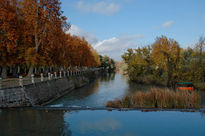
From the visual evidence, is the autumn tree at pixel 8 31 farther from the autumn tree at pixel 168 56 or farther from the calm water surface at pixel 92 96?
the autumn tree at pixel 168 56

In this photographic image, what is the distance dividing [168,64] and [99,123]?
99.3ft

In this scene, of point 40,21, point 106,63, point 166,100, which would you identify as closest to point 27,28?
point 40,21

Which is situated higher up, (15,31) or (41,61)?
(15,31)

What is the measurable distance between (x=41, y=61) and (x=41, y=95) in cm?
836

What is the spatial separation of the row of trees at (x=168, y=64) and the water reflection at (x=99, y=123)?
22598mm

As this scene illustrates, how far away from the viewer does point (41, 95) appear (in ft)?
65.1

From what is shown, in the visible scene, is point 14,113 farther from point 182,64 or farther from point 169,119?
point 182,64

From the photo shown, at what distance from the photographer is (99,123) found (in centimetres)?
1276

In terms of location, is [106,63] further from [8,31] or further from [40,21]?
[8,31]

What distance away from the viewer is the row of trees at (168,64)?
3475cm

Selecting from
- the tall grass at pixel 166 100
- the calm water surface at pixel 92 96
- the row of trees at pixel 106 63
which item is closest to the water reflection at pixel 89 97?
the calm water surface at pixel 92 96

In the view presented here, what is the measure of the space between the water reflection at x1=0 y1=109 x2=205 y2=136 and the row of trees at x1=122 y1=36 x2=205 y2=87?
22.6 m

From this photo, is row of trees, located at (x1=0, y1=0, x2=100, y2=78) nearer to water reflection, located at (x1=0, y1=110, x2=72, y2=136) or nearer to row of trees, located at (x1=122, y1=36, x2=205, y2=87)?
water reflection, located at (x1=0, y1=110, x2=72, y2=136)

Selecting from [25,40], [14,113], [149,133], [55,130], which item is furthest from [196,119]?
[25,40]
